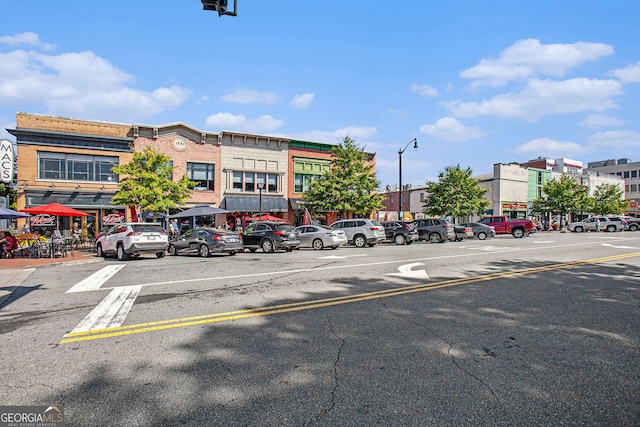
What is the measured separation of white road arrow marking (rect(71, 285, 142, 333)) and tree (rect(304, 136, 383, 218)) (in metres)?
24.1

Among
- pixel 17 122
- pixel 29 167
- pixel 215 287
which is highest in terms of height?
pixel 17 122

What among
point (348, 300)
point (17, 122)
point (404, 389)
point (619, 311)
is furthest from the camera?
point (17, 122)

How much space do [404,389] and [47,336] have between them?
486 centimetres

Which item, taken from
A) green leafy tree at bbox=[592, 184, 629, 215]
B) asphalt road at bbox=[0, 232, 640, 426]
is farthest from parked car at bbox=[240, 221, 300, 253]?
green leafy tree at bbox=[592, 184, 629, 215]

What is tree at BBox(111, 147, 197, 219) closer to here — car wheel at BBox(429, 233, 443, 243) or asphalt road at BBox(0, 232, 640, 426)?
asphalt road at BBox(0, 232, 640, 426)

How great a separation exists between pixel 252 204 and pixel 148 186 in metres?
12.0

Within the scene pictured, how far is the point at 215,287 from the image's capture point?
28.2 ft

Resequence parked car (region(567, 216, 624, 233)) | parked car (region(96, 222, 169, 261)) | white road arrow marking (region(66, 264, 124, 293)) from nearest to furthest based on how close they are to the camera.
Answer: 1. white road arrow marking (region(66, 264, 124, 293))
2. parked car (region(96, 222, 169, 261))
3. parked car (region(567, 216, 624, 233))

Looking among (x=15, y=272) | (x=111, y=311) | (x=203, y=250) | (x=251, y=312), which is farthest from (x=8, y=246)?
(x=251, y=312)

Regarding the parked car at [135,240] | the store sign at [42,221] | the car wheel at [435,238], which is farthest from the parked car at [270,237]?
the store sign at [42,221]

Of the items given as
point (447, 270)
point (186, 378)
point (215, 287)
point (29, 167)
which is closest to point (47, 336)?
→ point (186, 378)

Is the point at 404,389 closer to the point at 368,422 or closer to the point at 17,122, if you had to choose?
the point at 368,422

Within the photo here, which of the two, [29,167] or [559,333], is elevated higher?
[29,167]

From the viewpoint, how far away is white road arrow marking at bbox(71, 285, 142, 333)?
18.5 ft
